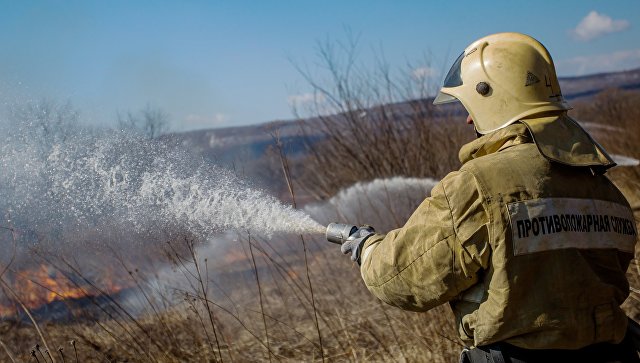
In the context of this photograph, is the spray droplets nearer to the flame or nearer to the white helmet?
the white helmet

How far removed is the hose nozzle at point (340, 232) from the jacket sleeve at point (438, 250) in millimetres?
428

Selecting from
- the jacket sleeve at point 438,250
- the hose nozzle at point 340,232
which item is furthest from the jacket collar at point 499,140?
the hose nozzle at point 340,232

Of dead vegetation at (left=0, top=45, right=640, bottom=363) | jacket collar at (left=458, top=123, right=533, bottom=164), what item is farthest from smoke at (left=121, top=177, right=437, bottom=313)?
jacket collar at (left=458, top=123, right=533, bottom=164)

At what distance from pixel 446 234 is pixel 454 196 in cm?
13

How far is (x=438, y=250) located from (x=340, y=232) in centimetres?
77

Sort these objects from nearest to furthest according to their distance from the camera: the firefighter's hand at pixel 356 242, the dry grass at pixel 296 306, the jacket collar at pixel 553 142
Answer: the jacket collar at pixel 553 142, the firefighter's hand at pixel 356 242, the dry grass at pixel 296 306

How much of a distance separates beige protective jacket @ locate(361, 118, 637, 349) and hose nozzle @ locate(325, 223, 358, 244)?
0.51m

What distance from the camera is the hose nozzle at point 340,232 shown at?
262cm

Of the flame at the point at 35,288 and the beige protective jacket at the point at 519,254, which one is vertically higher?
the beige protective jacket at the point at 519,254

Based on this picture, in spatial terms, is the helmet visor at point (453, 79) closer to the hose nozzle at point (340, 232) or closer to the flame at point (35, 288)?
the hose nozzle at point (340, 232)

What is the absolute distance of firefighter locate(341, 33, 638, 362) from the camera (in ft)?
6.22

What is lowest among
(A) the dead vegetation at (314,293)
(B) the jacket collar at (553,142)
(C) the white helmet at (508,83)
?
(A) the dead vegetation at (314,293)

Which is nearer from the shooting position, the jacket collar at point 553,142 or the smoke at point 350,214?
the jacket collar at point 553,142

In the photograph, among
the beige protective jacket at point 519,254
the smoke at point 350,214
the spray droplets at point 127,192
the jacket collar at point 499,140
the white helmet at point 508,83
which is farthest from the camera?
the smoke at point 350,214
